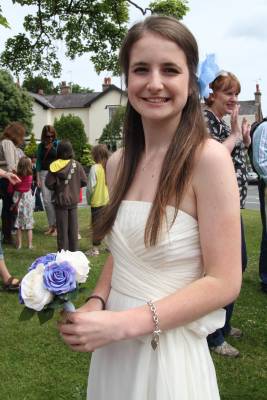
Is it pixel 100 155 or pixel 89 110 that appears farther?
pixel 89 110

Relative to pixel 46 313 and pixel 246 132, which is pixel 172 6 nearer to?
pixel 246 132

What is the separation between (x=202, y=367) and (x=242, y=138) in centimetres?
300

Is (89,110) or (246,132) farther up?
(89,110)

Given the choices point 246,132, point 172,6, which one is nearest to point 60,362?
point 246,132

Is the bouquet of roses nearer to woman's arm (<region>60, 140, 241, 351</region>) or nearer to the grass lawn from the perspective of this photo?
woman's arm (<region>60, 140, 241, 351</region>)

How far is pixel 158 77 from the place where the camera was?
1610 millimetres

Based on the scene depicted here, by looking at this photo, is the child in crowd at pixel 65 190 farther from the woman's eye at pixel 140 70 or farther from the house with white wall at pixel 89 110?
the house with white wall at pixel 89 110

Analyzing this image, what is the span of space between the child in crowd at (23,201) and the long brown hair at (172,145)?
722 cm

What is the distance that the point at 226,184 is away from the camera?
1.50 m

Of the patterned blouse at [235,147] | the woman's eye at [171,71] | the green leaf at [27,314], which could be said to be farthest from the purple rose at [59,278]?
the patterned blouse at [235,147]

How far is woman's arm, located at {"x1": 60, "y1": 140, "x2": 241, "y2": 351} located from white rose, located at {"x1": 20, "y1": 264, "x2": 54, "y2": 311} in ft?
0.31

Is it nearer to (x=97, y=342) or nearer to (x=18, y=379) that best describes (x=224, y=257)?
(x=97, y=342)

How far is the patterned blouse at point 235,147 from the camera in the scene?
4.12 m

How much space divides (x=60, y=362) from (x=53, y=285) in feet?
9.41
